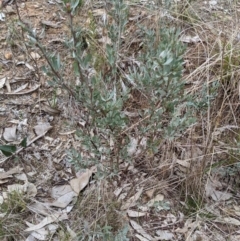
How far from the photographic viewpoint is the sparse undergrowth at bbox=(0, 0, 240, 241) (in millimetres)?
1406

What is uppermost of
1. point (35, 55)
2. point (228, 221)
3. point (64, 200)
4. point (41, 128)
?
point (35, 55)

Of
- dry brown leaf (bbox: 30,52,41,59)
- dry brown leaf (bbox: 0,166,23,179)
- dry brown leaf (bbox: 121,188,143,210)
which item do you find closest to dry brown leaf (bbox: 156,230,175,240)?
dry brown leaf (bbox: 121,188,143,210)

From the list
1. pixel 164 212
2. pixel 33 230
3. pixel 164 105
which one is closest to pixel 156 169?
pixel 164 212

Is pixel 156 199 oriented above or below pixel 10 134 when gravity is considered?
below

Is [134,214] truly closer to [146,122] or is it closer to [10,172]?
[146,122]

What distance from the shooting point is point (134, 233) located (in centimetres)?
162

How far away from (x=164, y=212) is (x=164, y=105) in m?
0.44

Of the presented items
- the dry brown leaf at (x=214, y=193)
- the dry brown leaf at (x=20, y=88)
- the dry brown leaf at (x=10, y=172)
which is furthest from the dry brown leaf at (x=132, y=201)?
the dry brown leaf at (x=20, y=88)

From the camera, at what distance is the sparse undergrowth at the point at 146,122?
4.61 feet

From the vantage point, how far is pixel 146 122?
168 cm

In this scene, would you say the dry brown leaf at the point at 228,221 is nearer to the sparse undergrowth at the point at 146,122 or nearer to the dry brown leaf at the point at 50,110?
the sparse undergrowth at the point at 146,122

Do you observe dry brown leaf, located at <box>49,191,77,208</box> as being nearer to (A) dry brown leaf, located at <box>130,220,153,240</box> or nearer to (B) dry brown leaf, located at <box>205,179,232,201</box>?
(A) dry brown leaf, located at <box>130,220,153,240</box>

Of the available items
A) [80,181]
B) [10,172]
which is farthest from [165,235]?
[10,172]

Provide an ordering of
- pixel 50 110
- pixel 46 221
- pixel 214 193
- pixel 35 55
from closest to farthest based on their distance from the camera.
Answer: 1. pixel 46 221
2. pixel 214 193
3. pixel 50 110
4. pixel 35 55
